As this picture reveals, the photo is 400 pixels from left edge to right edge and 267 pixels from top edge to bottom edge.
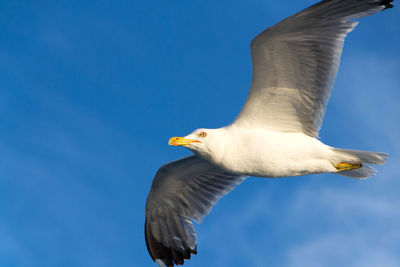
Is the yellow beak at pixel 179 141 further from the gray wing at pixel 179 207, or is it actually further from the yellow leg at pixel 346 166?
the yellow leg at pixel 346 166

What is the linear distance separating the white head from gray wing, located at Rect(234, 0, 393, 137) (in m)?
0.58

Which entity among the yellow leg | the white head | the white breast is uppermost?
the white head

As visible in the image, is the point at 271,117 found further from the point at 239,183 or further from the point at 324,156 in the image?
the point at 239,183

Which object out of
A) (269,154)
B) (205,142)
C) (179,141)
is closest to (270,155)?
(269,154)

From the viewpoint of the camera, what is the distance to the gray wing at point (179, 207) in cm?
905

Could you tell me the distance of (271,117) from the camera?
25.3ft

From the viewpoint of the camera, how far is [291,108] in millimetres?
7676

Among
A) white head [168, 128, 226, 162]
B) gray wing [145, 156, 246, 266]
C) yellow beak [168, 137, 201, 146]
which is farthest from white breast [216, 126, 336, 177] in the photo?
gray wing [145, 156, 246, 266]

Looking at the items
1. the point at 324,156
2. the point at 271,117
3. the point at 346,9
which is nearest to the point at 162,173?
the point at 271,117

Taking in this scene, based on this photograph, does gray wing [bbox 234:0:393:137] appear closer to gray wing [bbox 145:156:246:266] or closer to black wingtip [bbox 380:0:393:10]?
black wingtip [bbox 380:0:393:10]

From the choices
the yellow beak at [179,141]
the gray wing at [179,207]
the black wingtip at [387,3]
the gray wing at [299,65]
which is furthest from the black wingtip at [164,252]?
the black wingtip at [387,3]

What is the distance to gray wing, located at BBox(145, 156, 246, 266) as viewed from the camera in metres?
9.05

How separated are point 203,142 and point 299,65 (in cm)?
177

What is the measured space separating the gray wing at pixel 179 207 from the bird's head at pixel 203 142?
1720 millimetres
